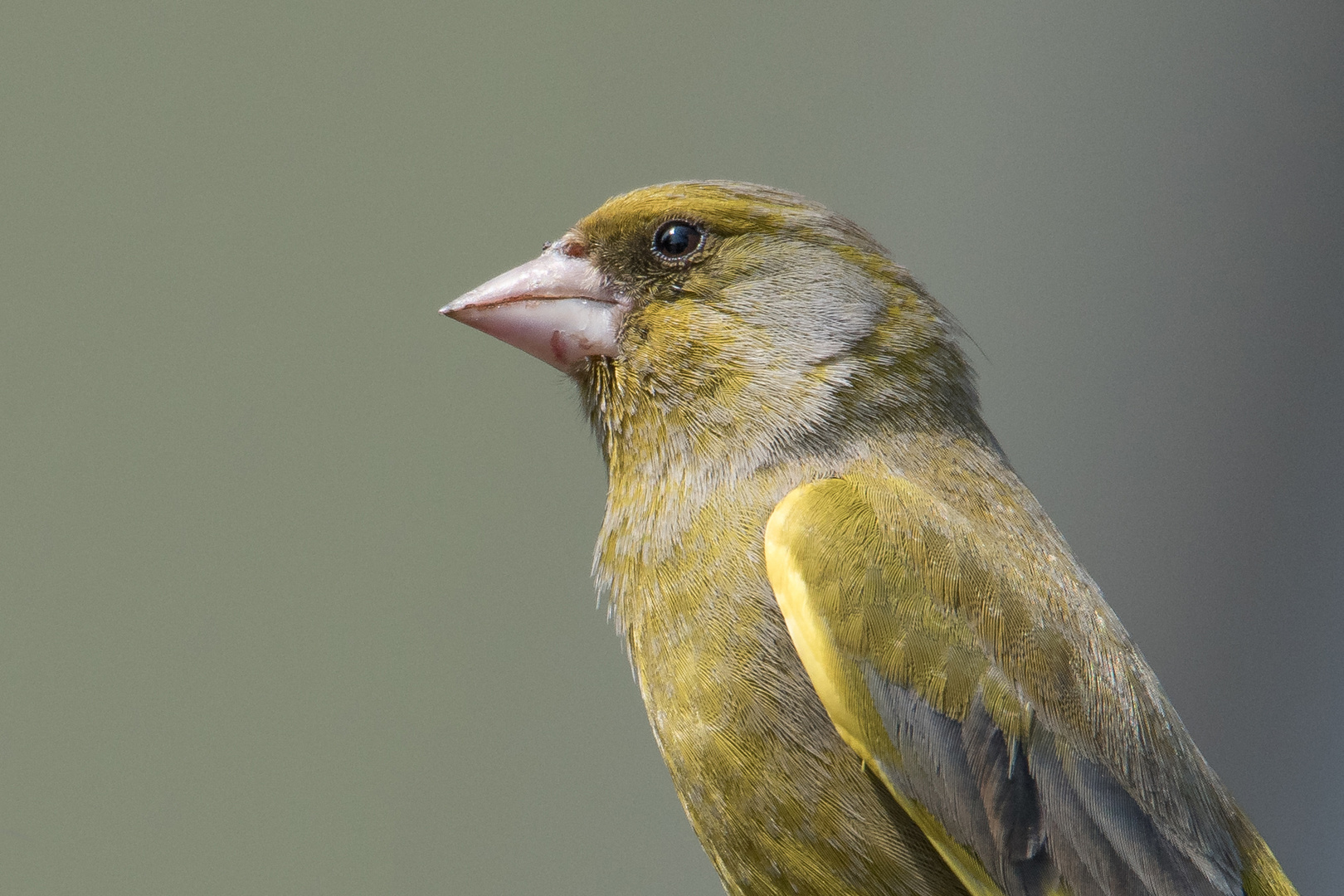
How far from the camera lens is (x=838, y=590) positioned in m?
1.47

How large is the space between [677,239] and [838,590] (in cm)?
71

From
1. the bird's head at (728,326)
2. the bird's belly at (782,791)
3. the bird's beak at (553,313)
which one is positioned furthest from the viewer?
the bird's beak at (553,313)

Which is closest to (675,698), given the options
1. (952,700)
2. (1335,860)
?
(952,700)

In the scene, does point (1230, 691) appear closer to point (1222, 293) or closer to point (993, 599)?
point (1222, 293)

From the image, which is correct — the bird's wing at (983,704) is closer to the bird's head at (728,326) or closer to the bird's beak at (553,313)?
the bird's head at (728,326)

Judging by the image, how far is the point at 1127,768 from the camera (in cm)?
155

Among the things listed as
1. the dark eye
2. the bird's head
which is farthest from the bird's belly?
the dark eye

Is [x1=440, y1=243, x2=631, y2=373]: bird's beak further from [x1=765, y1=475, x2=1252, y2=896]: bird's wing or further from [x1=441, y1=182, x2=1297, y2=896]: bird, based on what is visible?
[x1=765, y1=475, x2=1252, y2=896]: bird's wing

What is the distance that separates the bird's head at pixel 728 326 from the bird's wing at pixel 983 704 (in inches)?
7.2

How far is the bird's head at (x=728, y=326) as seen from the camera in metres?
1.73

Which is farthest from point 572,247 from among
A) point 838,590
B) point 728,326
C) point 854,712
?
point 854,712

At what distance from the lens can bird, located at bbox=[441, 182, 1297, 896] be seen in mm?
1435

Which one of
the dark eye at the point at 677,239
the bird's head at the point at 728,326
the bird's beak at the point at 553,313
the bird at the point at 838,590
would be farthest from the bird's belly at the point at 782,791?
the dark eye at the point at 677,239

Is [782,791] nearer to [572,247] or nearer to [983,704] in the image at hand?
[983,704]
